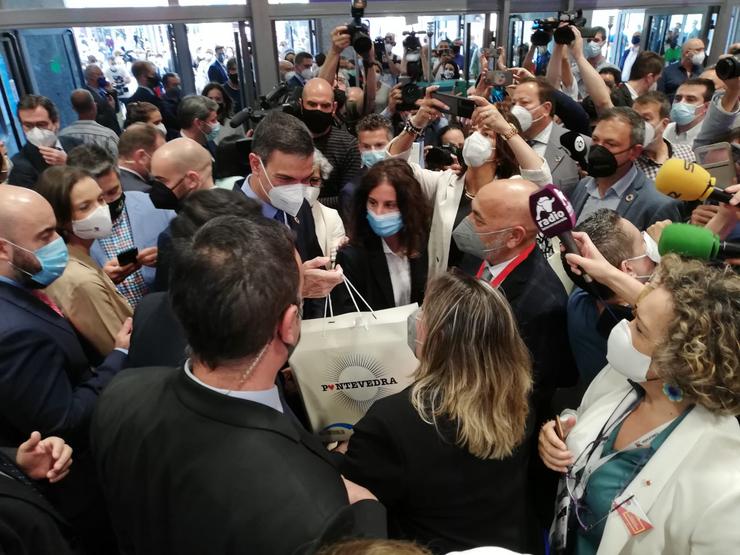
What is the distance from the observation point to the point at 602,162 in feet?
9.71

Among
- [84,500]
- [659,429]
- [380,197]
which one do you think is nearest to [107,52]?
[380,197]

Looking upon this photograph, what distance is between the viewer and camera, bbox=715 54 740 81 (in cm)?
311

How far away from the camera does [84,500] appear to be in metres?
1.96

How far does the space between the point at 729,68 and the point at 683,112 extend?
160 cm

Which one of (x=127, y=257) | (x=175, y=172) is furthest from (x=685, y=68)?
(x=127, y=257)

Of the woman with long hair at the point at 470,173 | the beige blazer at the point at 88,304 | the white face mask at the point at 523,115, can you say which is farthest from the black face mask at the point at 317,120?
the beige blazer at the point at 88,304

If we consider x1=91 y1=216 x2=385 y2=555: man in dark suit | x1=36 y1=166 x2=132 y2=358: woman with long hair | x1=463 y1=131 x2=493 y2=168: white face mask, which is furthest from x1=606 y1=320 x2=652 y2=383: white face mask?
x1=36 y1=166 x2=132 y2=358: woman with long hair

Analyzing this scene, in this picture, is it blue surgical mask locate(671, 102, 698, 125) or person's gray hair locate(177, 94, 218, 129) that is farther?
person's gray hair locate(177, 94, 218, 129)

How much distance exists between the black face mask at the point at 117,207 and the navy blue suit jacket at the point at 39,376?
1.24m

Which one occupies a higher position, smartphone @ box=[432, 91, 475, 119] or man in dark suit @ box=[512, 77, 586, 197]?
smartphone @ box=[432, 91, 475, 119]

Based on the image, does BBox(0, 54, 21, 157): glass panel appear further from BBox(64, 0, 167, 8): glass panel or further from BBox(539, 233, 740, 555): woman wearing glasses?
BBox(539, 233, 740, 555): woman wearing glasses

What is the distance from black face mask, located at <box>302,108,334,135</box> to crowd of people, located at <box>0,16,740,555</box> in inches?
37.6

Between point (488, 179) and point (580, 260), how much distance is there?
1.25 metres

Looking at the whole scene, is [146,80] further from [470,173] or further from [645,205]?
[645,205]
